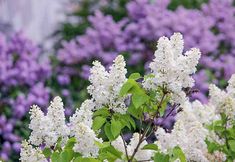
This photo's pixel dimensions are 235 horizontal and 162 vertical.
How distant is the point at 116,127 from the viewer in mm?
2422

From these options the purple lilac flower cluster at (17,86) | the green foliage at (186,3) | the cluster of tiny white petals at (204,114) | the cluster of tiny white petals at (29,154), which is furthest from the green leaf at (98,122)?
Result: the green foliage at (186,3)

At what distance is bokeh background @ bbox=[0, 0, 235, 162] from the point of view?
539 cm

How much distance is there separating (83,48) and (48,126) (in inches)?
150

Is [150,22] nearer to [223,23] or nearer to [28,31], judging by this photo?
[223,23]

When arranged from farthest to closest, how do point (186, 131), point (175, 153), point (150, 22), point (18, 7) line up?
point (18, 7) < point (150, 22) < point (186, 131) < point (175, 153)

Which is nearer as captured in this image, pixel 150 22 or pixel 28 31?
pixel 150 22

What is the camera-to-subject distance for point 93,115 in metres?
2.53

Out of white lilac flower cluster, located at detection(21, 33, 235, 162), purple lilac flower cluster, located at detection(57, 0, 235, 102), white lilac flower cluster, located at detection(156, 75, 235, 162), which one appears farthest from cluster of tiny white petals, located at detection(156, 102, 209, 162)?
purple lilac flower cluster, located at detection(57, 0, 235, 102)

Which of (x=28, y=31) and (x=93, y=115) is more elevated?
(x=28, y=31)

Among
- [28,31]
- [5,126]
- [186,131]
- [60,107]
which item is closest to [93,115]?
[60,107]

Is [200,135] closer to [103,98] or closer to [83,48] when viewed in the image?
[103,98]

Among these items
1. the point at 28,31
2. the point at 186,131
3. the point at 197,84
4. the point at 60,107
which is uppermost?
the point at 28,31

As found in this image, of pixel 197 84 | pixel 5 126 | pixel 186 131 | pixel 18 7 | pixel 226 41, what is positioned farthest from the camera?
pixel 18 7

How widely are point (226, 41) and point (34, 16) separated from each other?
7.16 ft
